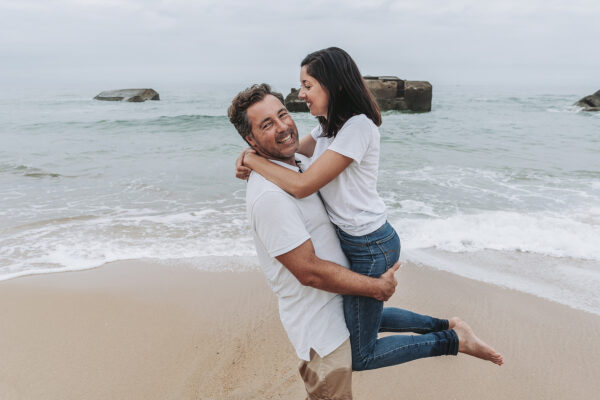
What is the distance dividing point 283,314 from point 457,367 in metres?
1.66

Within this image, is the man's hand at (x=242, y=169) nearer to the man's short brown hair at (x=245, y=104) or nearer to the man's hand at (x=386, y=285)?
the man's short brown hair at (x=245, y=104)

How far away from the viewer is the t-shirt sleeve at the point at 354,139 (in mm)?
2084

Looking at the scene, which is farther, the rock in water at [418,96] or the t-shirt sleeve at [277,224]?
the rock in water at [418,96]

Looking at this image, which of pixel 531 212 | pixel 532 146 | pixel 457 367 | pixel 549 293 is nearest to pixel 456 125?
pixel 532 146

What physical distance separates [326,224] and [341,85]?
30.7 inches

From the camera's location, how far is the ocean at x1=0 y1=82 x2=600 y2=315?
4.98 m

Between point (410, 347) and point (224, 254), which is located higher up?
point (410, 347)

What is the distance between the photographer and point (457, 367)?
121 inches

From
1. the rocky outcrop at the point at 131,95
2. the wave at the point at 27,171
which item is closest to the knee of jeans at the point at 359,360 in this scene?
the wave at the point at 27,171

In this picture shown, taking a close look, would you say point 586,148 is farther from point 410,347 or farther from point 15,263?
point 15,263

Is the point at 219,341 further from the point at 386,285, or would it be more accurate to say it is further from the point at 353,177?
the point at 353,177

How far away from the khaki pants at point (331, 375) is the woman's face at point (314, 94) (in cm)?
131

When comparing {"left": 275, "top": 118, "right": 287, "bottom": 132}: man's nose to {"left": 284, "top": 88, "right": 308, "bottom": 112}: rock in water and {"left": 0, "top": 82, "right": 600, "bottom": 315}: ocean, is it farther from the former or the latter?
{"left": 284, "top": 88, "right": 308, "bottom": 112}: rock in water

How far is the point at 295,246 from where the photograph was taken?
73.5 inches
